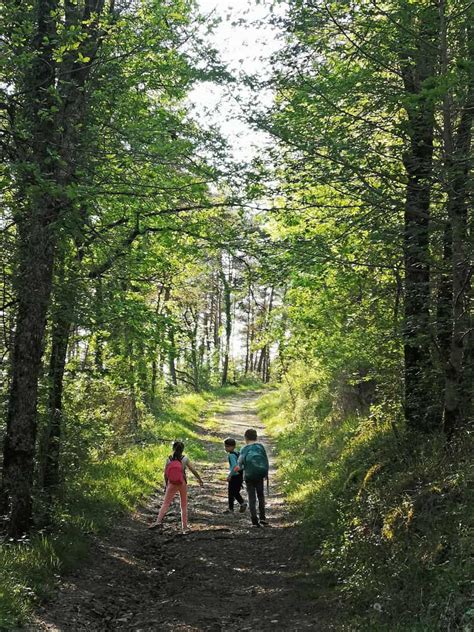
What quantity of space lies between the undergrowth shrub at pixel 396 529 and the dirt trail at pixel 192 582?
49 cm

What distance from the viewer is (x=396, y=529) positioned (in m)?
6.39

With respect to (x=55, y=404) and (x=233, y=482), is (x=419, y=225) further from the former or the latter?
(x=233, y=482)

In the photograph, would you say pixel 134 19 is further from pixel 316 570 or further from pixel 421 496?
pixel 316 570

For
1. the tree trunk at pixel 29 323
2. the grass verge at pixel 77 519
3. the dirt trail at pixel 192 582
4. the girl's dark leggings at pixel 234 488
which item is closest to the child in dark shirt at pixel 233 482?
the girl's dark leggings at pixel 234 488

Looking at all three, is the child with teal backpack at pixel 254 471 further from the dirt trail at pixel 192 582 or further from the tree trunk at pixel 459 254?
the tree trunk at pixel 459 254

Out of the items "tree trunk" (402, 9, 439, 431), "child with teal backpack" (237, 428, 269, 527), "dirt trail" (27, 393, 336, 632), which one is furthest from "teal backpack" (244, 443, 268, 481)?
"tree trunk" (402, 9, 439, 431)

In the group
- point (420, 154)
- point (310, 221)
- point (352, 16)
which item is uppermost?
point (352, 16)

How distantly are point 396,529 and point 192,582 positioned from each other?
2876 millimetres

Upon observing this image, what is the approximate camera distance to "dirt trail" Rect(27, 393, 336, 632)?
601cm

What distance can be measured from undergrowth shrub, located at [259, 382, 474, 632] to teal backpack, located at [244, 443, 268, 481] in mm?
1117

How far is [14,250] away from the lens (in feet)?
24.7

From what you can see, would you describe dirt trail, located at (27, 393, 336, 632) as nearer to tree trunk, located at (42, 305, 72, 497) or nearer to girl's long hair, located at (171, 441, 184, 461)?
girl's long hair, located at (171, 441, 184, 461)

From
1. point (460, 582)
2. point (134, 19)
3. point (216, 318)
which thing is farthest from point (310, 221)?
point (216, 318)

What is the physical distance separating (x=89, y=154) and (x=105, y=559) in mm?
5781
